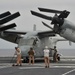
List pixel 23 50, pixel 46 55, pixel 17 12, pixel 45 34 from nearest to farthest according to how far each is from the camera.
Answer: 1. pixel 46 55
2. pixel 17 12
3. pixel 23 50
4. pixel 45 34

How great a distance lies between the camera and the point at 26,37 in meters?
35.9

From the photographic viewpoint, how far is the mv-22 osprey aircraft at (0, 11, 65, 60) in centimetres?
3212

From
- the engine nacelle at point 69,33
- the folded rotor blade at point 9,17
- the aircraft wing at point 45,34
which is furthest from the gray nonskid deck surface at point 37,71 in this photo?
the aircraft wing at point 45,34

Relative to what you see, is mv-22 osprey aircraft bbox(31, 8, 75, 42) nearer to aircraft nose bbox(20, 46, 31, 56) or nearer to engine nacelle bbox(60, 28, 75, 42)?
engine nacelle bbox(60, 28, 75, 42)

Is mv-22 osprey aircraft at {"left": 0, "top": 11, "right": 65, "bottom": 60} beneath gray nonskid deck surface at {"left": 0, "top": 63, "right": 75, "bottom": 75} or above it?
above

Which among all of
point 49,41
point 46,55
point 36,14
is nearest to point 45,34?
point 49,41

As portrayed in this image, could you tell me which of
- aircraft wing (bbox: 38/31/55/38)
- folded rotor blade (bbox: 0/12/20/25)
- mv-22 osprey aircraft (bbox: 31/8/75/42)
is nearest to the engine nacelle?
mv-22 osprey aircraft (bbox: 31/8/75/42)

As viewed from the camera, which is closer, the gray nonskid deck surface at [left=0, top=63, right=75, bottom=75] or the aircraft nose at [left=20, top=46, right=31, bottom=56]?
the gray nonskid deck surface at [left=0, top=63, right=75, bottom=75]

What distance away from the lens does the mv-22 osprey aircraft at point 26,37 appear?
32125 millimetres

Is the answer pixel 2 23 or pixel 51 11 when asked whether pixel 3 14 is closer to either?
pixel 2 23

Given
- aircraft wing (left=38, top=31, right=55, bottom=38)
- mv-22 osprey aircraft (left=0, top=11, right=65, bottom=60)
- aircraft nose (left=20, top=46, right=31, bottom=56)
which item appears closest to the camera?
mv-22 osprey aircraft (left=0, top=11, right=65, bottom=60)

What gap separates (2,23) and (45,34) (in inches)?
288

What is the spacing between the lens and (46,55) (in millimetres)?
28109

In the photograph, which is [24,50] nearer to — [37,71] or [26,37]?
[26,37]
